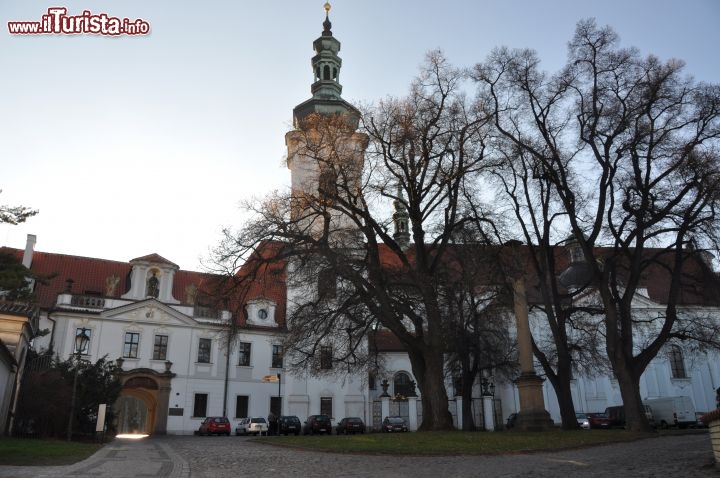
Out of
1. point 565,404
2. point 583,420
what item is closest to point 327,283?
point 565,404

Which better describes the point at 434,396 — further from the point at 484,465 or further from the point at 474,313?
the point at 484,465

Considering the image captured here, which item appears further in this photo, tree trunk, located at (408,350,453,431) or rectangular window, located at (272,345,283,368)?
rectangular window, located at (272,345,283,368)

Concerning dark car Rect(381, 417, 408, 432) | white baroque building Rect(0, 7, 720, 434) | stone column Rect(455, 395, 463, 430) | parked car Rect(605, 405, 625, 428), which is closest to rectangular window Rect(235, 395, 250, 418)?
white baroque building Rect(0, 7, 720, 434)

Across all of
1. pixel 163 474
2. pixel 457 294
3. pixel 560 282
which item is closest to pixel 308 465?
pixel 163 474

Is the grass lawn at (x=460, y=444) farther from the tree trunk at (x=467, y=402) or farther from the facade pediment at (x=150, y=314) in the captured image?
the facade pediment at (x=150, y=314)

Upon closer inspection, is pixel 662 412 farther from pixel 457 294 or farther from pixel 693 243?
pixel 457 294

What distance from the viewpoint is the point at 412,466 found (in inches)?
503

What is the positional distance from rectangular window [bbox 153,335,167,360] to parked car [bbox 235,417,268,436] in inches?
Answer: 284

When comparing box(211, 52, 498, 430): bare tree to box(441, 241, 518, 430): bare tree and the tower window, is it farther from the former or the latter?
the tower window

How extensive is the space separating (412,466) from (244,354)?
109 feet

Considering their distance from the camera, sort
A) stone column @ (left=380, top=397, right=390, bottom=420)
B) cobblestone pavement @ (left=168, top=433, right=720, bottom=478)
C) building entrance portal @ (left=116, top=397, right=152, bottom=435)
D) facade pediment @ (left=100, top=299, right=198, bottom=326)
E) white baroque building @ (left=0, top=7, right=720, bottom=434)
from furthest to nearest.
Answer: building entrance portal @ (left=116, top=397, right=152, bottom=435)
stone column @ (left=380, top=397, right=390, bottom=420)
facade pediment @ (left=100, top=299, right=198, bottom=326)
white baroque building @ (left=0, top=7, right=720, bottom=434)
cobblestone pavement @ (left=168, top=433, right=720, bottom=478)

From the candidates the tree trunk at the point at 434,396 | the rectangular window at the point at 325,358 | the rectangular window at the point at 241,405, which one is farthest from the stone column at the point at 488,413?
the tree trunk at the point at 434,396

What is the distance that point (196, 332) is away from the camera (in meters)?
42.7

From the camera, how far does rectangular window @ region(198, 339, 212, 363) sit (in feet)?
140
